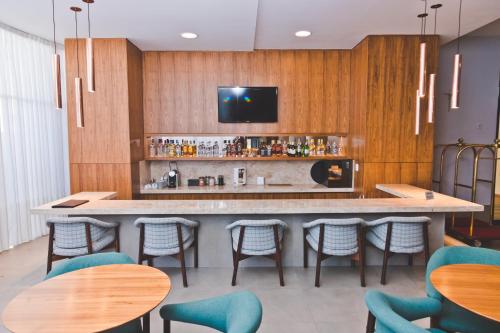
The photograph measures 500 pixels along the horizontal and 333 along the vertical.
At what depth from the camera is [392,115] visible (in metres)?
4.83

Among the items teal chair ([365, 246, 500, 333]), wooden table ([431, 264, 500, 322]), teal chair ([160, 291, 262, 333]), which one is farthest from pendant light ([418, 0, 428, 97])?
teal chair ([160, 291, 262, 333])

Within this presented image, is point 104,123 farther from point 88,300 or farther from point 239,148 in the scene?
point 88,300

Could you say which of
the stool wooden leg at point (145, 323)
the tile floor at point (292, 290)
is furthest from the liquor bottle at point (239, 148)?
the stool wooden leg at point (145, 323)

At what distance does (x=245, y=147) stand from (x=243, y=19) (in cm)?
237

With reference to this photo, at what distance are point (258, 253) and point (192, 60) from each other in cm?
356

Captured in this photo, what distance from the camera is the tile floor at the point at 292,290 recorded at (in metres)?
2.72

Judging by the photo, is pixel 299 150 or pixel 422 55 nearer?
pixel 422 55

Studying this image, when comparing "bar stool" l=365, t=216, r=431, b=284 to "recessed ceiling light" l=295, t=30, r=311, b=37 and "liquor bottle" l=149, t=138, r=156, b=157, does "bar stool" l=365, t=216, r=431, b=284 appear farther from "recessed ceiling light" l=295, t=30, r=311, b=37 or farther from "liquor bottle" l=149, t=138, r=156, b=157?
"liquor bottle" l=149, t=138, r=156, b=157

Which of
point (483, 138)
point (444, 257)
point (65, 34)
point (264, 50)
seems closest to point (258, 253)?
point (444, 257)

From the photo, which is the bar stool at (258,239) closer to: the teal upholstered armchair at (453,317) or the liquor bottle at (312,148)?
the teal upholstered armchair at (453,317)

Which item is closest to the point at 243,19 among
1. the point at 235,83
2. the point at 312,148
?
the point at 235,83

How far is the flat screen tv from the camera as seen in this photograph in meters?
5.43

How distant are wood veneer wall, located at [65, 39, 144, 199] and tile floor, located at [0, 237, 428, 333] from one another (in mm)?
1329

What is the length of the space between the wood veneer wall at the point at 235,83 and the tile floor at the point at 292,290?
2591mm
